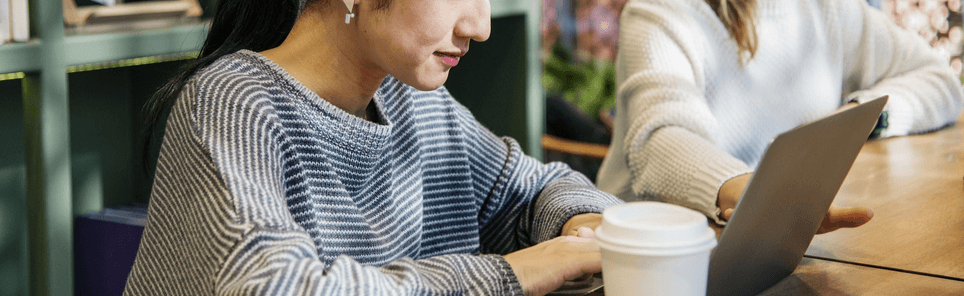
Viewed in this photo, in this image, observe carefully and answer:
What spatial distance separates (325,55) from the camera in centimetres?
96

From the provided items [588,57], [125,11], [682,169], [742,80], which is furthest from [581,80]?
[125,11]

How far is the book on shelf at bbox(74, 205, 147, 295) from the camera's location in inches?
59.8

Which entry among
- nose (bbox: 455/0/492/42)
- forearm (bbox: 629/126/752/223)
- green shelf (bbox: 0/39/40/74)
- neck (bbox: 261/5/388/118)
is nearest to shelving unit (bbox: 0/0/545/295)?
green shelf (bbox: 0/39/40/74)

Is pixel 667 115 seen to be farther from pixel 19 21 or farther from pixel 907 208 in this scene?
pixel 19 21

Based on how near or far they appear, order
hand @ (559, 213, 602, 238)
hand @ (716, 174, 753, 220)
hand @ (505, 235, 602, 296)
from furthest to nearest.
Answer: hand @ (716, 174, 753, 220) < hand @ (559, 213, 602, 238) < hand @ (505, 235, 602, 296)

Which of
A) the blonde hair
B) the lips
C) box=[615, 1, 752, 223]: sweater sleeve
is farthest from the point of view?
the blonde hair

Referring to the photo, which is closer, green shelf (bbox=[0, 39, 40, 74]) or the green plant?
green shelf (bbox=[0, 39, 40, 74])

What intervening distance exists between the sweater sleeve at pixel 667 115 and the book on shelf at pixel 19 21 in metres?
1.00

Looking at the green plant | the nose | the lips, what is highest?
the nose

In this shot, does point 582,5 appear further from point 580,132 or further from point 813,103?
point 813,103

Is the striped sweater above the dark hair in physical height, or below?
below

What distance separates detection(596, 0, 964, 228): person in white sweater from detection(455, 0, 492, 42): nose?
56 centimetres

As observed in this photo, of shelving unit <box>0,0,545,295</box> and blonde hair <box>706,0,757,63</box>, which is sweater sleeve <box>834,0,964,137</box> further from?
shelving unit <box>0,0,545,295</box>

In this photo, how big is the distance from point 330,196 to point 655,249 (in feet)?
1.53
